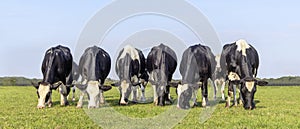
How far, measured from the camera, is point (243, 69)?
768 inches

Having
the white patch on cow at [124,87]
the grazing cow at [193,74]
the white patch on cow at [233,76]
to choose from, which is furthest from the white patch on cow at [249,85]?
the white patch on cow at [124,87]

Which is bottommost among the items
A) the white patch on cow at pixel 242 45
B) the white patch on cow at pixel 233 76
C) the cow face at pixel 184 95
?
the cow face at pixel 184 95

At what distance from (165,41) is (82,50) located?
4339mm

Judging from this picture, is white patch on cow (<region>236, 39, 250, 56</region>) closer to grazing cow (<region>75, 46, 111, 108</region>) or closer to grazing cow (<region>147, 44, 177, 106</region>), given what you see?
grazing cow (<region>147, 44, 177, 106</region>)

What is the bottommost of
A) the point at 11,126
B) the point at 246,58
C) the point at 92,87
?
the point at 11,126

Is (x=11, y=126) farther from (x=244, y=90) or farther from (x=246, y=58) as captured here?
(x=246, y=58)

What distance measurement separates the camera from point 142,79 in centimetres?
2512

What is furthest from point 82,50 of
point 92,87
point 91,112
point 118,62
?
point 91,112

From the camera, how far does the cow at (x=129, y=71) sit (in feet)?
69.0

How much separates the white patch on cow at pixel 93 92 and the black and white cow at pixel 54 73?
1674 millimetres

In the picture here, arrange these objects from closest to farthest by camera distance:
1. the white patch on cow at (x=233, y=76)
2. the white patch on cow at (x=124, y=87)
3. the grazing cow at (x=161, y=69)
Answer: the white patch on cow at (x=233, y=76), the grazing cow at (x=161, y=69), the white patch on cow at (x=124, y=87)

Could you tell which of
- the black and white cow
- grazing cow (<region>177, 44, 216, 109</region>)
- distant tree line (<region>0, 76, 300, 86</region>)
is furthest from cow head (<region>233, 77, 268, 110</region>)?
distant tree line (<region>0, 76, 300, 86</region>)

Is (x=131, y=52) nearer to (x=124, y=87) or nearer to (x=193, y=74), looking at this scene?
(x=124, y=87)

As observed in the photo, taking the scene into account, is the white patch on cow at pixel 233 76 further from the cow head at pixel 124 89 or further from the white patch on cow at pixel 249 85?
the cow head at pixel 124 89
